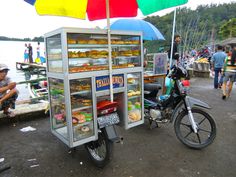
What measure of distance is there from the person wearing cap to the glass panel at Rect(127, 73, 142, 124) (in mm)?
2331

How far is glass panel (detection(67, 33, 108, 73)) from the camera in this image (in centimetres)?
219

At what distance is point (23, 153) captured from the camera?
2695mm

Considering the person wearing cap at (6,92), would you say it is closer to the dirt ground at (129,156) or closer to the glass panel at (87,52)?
the dirt ground at (129,156)

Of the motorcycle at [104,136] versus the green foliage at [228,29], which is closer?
the motorcycle at [104,136]

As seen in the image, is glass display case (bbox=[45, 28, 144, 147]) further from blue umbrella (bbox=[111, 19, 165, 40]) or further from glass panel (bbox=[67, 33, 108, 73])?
blue umbrella (bbox=[111, 19, 165, 40])

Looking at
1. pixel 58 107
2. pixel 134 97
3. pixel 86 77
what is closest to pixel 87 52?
pixel 86 77

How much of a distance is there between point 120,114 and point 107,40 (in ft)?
3.59

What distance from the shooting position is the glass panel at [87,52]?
2.19 meters

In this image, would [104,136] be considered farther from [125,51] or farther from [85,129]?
[125,51]

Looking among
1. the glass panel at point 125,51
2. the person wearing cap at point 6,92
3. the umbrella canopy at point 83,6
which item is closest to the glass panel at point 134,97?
the glass panel at point 125,51

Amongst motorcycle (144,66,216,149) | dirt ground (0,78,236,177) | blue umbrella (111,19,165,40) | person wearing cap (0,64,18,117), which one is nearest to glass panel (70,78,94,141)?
dirt ground (0,78,236,177)

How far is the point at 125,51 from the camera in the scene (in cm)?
277

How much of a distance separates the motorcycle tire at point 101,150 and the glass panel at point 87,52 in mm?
837

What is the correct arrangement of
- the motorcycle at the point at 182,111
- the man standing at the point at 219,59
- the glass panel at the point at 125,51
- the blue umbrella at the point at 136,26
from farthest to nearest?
1. the man standing at the point at 219,59
2. the blue umbrella at the point at 136,26
3. the motorcycle at the point at 182,111
4. the glass panel at the point at 125,51
